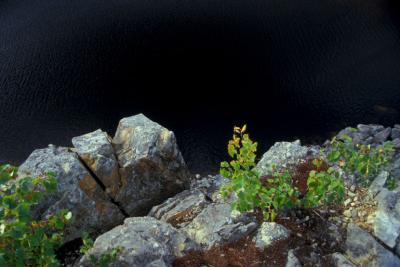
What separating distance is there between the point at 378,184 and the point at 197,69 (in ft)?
79.1

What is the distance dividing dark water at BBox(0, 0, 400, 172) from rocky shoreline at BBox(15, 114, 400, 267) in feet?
30.3

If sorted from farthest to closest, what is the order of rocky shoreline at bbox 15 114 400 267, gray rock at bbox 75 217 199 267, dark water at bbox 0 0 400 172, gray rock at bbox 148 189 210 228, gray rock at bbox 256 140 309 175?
dark water at bbox 0 0 400 172 → gray rock at bbox 256 140 309 175 → gray rock at bbox 148 189 210 228 → rocky shoreline at bbox 15 114 400 267 → gray rock at bbox 75 217 199 267

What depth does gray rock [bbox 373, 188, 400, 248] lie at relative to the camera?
516 inches

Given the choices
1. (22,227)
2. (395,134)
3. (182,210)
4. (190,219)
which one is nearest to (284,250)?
(190,219)

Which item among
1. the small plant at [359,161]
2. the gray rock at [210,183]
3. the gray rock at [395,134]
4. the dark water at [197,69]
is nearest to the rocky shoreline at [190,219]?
the small plant at [359,161]

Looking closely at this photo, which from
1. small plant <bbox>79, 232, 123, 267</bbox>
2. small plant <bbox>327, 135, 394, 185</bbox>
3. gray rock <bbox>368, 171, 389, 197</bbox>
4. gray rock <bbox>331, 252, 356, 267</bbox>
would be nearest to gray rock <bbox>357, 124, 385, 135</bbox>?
small plant <bbox>327, 135, 394, 185</bbox>

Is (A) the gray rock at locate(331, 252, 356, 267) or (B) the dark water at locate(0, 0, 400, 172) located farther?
(B) the dark water at locate(0, 0, 400, 172)

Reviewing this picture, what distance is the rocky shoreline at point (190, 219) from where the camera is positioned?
42.1 feet

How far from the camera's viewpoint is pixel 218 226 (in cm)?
1422

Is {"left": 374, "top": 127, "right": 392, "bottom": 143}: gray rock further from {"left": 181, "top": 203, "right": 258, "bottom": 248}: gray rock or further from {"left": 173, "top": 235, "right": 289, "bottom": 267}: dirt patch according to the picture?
{"left": 173, "top": 235, "right": 289, "bottom": 267}: dirt patch

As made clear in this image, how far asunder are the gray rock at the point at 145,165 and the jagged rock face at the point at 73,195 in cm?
113

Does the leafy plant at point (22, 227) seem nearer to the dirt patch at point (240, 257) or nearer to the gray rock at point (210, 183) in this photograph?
the dirt patch at point (240, 257)

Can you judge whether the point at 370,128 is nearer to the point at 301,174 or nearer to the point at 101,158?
the point at 301,174

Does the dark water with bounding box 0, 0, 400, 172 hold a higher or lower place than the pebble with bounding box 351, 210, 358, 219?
higher
